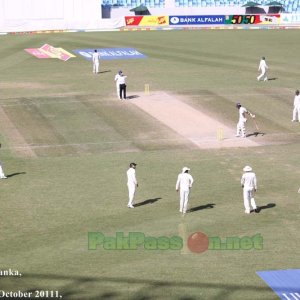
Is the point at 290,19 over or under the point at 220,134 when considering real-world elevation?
under

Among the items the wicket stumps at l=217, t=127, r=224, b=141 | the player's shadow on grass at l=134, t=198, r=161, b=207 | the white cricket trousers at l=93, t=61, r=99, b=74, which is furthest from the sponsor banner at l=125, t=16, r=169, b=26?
the player's shadow on grass at l=134, t=198, r=161, b=207

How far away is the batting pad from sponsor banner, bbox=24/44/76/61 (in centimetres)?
4312

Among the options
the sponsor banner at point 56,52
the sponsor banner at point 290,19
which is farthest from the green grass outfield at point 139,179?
the sponsor banner at point 290,19

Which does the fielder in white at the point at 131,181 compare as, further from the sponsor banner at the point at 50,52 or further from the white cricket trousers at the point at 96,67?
the sponsor banner at the point at 50,52

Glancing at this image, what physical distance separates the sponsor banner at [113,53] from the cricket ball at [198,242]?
39586 millimetres

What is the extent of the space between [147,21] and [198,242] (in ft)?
220

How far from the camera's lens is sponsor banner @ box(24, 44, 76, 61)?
202ft

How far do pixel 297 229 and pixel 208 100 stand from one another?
71.4 feet

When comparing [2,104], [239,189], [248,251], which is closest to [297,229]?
[248,251]

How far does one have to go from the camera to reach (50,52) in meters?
63.2

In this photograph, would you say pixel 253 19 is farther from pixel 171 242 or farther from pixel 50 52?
pixel 171 242

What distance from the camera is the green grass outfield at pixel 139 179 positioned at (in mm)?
19469

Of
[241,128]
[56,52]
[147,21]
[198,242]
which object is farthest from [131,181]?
[147,21]

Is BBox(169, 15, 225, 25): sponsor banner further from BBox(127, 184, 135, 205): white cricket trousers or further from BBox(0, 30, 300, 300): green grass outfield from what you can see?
BBox(127, 184, 135, 205): white cricket trousers
